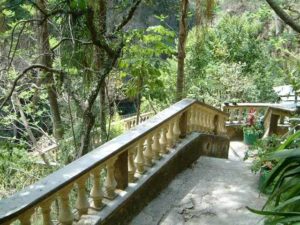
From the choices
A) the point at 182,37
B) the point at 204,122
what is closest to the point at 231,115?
the point at 182,37

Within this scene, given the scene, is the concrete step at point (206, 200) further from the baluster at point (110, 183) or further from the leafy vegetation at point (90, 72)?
the leafy vegetation at point (90, 72)

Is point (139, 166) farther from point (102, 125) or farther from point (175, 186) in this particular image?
point (102, 125)

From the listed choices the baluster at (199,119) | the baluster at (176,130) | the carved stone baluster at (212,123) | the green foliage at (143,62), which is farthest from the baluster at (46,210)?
the carved stone baluster at (212,123)

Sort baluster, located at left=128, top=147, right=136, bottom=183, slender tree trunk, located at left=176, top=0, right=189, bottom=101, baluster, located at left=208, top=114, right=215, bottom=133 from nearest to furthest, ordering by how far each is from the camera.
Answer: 1. baluster, located at left=128, top=147, right=136, bottom=183
2. baluster, located at left=208, top=114, right=215, bottom=133
3. slender tree trunk, located at left=176, top=0, right=189, bottom=101

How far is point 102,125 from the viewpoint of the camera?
18.5 feet

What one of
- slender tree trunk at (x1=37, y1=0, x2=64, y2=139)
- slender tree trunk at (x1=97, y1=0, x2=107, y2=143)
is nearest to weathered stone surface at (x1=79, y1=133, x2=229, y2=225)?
slender tree trunk at (x1=97, y1=0, x2=107, y2=143)

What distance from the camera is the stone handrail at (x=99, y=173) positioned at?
6.07 feet

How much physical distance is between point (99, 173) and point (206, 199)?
1.49 metres

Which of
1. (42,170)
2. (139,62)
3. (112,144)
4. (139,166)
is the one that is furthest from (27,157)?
(112,144)

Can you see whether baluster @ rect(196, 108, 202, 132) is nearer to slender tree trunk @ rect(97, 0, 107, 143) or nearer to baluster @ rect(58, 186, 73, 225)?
slender tree trunk @ rect(97, 0, 107, 143)

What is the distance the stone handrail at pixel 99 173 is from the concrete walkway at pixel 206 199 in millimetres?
376

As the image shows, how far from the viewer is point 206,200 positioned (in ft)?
12.0

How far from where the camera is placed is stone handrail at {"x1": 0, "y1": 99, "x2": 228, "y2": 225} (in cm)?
185

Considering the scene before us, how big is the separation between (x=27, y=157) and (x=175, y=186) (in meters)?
4.52
